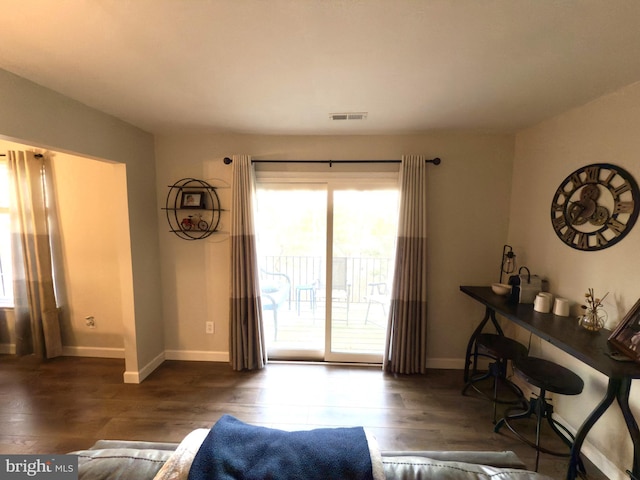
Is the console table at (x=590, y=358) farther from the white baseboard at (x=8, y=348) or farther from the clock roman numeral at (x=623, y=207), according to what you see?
the white baseboard at (x=8, y=348)

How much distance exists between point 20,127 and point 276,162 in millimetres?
1694

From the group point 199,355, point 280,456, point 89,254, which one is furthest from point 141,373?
point 280,456

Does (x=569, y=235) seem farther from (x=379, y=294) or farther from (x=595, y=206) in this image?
(x=379, y=294)

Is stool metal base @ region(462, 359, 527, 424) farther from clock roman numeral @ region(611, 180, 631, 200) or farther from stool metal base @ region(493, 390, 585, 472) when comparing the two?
clock roman numeral @ region(611, 180, 631, 200)

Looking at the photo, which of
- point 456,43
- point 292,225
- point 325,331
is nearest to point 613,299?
point 456,43

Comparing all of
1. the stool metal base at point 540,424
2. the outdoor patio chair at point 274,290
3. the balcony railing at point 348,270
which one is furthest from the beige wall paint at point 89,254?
the stool metal base at point 540,424

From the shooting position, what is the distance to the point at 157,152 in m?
2.57

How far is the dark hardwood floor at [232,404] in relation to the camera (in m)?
1.78

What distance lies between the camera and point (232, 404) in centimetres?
210

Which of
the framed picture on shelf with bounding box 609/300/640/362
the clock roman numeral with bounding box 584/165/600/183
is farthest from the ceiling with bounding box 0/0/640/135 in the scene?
the framed picture on shelf with bounding box 609/300/640/362

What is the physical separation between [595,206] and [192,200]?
3236 mm

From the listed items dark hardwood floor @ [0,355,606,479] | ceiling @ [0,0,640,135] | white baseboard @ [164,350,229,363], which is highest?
ceiling @ [0,0,640,135]

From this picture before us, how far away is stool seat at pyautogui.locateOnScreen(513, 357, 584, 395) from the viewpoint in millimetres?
1501

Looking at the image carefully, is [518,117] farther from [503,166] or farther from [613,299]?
[613,299]
